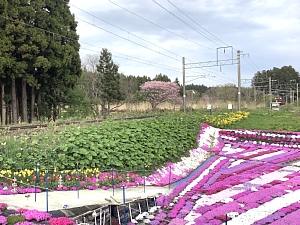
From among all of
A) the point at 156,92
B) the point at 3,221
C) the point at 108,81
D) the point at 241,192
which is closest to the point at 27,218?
the point at 3,221

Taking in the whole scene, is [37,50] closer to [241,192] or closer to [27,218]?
[241,192]

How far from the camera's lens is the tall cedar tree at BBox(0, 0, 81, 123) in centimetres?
2038

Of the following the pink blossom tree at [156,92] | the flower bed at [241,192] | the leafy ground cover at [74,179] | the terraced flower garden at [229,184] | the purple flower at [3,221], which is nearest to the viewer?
the purple flower at [3,221]

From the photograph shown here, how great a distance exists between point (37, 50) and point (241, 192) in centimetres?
1657

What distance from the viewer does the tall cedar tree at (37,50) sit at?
20375mm

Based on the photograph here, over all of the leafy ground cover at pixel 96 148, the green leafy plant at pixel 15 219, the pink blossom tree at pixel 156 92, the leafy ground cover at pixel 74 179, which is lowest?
the leafy ground cover at pixel 74 179

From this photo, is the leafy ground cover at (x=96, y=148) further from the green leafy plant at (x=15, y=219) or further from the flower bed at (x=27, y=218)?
the green leafy plant at (x=15, y=219)

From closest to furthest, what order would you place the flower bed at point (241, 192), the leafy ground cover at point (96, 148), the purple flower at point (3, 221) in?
the purple flower at point (3, 221) < the flower bed at point (241, 192) < the leafy ground cover at point (96, 148)

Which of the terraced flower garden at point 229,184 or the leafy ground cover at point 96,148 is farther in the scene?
the leafy ground cover at point 96,148

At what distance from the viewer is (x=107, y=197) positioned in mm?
7562

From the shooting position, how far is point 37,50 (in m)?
21.0

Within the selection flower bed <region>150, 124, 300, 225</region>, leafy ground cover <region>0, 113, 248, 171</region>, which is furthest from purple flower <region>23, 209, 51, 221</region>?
leafy ground cover <region>0, 113, 248, 171</region>

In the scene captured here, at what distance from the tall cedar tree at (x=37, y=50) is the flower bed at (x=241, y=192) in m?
12.8

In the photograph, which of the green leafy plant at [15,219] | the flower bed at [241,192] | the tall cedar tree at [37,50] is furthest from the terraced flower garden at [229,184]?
the tall cedar tree at [37,50]
